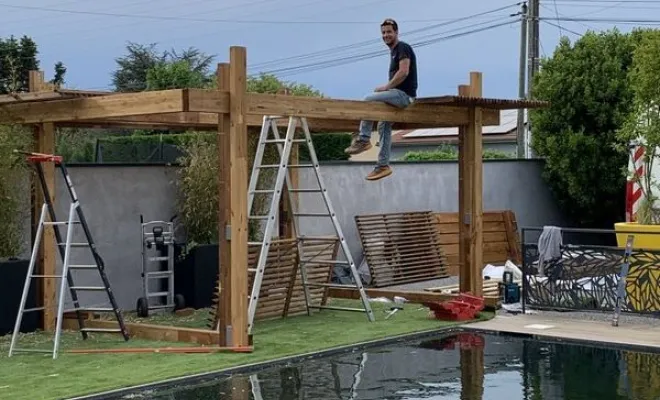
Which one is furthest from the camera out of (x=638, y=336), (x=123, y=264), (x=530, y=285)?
(x=123, y=264)

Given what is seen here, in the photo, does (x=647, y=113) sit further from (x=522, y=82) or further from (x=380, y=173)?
(x=522, y=82)

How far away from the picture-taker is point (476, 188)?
12.8 metres

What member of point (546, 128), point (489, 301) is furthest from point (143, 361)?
point (546, 128)

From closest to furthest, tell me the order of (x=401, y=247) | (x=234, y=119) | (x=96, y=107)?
(x=234, y=119) < (x=96, y=107) < (x=401, y=247)

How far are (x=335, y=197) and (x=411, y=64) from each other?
5.06 m

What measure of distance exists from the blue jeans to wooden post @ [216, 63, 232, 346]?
2.21m

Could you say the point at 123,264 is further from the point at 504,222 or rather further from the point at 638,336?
the point at 504,222

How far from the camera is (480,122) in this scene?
12.8m

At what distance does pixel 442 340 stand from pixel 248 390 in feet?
10.2

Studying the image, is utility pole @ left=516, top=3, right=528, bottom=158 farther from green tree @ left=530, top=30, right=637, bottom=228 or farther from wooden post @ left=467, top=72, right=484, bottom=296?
wooden post @ left=467, top=72, right=484, bottom=296

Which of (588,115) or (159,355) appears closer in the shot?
(159,355)

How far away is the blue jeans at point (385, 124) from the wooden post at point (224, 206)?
2213mm

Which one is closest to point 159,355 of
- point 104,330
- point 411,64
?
point 104,330

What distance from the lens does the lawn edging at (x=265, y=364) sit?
8.09 m
